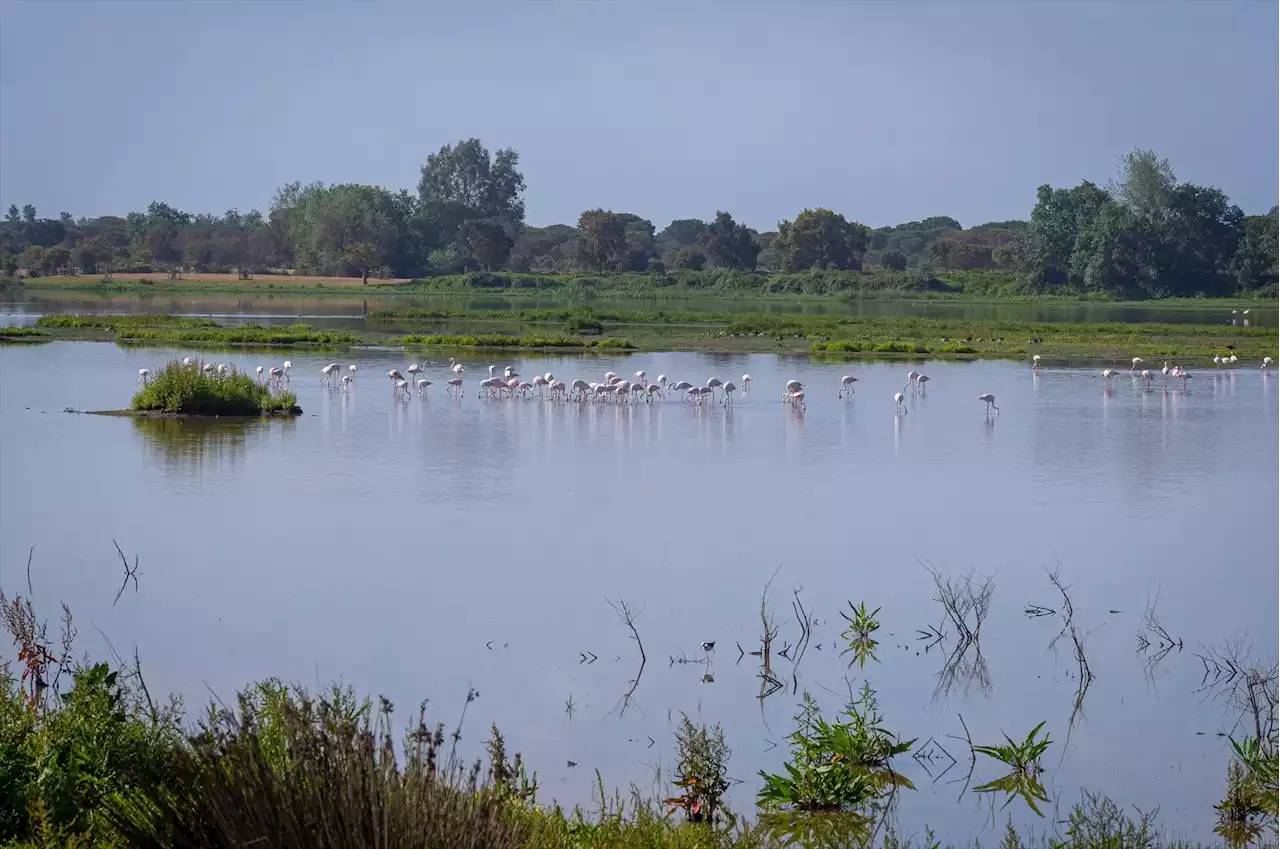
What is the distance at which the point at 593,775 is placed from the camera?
7.07 meters

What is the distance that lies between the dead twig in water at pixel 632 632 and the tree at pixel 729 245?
96.6m

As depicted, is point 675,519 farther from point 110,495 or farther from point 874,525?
point 110,495

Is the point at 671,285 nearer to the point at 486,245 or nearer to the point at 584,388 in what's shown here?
the point at 486,245

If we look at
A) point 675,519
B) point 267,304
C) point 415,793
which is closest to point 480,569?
point 675,519

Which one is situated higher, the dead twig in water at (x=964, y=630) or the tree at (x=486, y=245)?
the tree at (x=486, y=245)

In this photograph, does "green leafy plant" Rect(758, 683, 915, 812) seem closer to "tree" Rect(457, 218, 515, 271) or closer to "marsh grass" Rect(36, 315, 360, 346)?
"marsh grass" Rect(36, 315, 360, 346)

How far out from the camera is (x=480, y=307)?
63344mm

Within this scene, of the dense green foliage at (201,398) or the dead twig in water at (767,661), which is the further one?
the dense green foliage at (201,398)

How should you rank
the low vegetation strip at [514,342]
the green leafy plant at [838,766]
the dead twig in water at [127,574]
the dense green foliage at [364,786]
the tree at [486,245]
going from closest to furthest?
the dense green foliage at [364,786] → the green leafy plant at [838,766] → the dead twig in water at [127,574] → the low vegetation strip at [514,342] → the tree at [486,245]

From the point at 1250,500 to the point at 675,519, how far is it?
5836 millimetres

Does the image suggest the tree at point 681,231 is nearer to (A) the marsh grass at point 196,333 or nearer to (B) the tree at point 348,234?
(B) the tree at point 348,234

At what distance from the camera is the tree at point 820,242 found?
10400cm

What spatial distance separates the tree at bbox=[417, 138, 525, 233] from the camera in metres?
141

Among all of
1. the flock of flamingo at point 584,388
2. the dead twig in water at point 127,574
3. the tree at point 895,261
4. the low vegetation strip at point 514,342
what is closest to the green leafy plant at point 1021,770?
the dead twig in water at point 127,574
